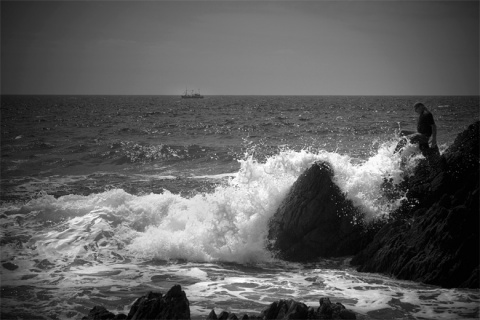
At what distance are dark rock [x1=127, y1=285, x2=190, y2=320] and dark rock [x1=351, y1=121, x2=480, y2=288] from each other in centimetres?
421

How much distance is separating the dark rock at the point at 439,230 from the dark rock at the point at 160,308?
13.8 feet

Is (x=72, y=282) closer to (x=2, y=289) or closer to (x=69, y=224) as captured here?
(x=2, y=289)

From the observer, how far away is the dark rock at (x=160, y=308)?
552 centimetres

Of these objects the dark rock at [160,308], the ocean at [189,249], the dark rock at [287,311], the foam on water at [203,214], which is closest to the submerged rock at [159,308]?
the dark rock at [160,308]

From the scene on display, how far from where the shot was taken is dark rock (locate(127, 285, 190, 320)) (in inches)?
217

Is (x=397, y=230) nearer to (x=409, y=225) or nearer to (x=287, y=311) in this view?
(x=409, y=225)

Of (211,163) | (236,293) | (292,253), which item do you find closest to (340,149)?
(211,163)

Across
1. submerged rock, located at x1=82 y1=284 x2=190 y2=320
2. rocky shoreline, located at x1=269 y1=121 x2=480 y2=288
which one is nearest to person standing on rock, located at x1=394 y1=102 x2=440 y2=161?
rocky shoreline, located at x1=269 y1=121 x2=480 y2=288

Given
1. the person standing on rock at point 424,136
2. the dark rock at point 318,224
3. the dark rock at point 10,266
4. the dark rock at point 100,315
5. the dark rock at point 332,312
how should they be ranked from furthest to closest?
the person standing on rock at point 424,136 < the dark rock at point 318,224 < the dark rock at point 10,266 < the dark rock at point 100,315 < the dark rock at point 332,312

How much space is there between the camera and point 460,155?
8.78 meters

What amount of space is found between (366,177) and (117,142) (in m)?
20.0

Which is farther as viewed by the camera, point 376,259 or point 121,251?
point 121,251

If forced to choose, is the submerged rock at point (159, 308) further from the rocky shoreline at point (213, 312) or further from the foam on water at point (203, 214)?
the foam on water at point (203, 214)

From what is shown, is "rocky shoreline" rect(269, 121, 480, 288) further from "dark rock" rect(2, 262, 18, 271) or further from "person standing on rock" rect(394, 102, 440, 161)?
"dark rock" rect(2, 262, 18, 271)
